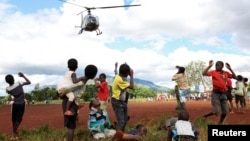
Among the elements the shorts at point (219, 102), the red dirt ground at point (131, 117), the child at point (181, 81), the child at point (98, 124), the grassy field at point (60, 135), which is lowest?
the red dirt ground at point (131, 117)

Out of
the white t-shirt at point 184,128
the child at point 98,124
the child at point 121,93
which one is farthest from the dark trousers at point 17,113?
the white t-shirt at point 184,128

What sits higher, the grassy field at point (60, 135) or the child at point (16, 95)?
the child at point (16, 95)

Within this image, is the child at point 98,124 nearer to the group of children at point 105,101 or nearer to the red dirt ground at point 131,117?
the group of children at point 105,101

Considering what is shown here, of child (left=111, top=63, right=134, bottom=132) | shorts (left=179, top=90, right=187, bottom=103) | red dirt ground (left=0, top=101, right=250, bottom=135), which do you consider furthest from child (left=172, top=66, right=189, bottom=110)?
child (left=111, top=63, right=134, bottom=132)

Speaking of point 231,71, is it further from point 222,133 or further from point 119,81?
point 222,133

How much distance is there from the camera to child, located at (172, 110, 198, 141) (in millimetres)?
7203

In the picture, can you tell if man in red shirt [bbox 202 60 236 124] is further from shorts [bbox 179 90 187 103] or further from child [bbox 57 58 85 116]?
child [bbox 57 58 85 116]

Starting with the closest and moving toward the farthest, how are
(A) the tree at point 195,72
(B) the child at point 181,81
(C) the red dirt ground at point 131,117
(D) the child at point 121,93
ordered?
(D) the child at point 121,93
(B) the child at point 181,81
(C) the red dirt ground at point 131,117
(A) the tree at point 195,72

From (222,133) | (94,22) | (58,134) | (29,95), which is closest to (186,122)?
(222,133)

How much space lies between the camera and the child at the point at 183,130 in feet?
23.6

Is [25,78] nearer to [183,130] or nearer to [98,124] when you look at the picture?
[98,124]

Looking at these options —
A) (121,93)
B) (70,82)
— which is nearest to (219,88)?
(121,93)

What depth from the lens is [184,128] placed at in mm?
7258

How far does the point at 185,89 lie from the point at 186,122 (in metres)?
5.11
